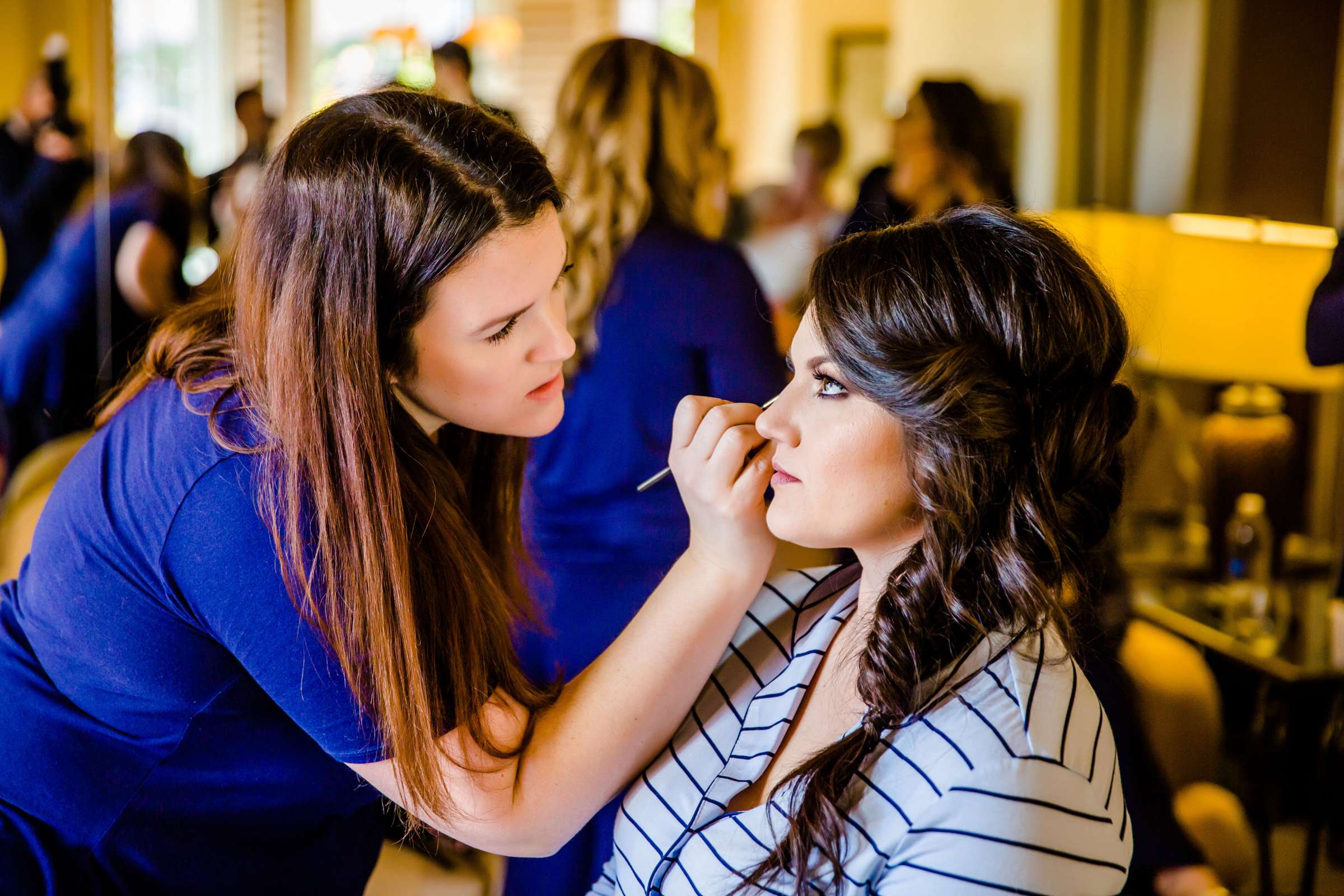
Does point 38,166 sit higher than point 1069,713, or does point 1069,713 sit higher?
point 38,166

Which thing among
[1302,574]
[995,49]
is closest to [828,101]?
[995,49]

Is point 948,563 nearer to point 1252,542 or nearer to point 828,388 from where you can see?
point 828,388

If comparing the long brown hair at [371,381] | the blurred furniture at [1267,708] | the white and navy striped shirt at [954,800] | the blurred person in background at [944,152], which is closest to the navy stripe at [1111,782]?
the white and navy striped shirt at [954,800]

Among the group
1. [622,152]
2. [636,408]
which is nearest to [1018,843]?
[636,408]

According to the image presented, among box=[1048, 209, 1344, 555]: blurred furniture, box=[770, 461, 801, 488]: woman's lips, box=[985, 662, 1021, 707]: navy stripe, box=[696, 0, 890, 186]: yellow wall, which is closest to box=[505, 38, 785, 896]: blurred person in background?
box=[1048, 209, 1344, 555]: blurred furniture

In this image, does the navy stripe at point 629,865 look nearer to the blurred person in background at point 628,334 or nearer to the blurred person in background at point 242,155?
the blurred person in background at point 628,334

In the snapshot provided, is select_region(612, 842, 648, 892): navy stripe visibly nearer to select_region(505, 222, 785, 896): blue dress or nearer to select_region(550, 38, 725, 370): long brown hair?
select_region(505, 222, 785, 896): blue dress

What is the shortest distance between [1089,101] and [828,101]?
13.6ft

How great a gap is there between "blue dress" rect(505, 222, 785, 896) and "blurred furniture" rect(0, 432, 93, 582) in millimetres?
652

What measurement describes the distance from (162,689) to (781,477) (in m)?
0.54

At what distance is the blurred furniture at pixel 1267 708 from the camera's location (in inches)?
75.0

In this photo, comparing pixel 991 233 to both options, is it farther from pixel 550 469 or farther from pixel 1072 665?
pixel 550 469

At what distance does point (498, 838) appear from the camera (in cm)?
93

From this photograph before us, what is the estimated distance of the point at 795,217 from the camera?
4859mm
